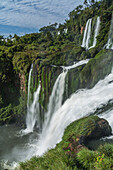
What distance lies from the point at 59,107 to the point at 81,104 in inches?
85.3

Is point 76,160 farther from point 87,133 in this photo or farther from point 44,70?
point 44,70

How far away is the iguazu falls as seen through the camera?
13.0ft

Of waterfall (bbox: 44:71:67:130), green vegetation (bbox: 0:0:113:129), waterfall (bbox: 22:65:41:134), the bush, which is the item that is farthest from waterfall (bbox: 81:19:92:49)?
the bush

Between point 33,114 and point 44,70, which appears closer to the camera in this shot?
point 44,70

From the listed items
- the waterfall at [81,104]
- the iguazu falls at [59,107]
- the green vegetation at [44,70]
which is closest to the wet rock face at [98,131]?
the iguazu falls at [59,107]

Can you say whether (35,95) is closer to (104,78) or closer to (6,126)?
(6,126)

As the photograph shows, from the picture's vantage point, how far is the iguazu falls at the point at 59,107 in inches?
156

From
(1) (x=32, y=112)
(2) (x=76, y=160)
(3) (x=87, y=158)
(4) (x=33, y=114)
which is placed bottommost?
(4) (x=33, y=114)

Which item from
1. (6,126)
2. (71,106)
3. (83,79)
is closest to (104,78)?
(83,79)

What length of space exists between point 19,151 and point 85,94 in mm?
5718

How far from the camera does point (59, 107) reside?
30.5 ft

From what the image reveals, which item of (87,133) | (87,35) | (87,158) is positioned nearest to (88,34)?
(87,35)

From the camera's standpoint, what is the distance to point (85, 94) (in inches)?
326

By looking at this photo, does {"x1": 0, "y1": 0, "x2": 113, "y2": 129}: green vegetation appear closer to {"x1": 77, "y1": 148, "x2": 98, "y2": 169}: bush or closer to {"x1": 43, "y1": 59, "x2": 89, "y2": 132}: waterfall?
{"x1": 43, "y1": 59, "x2": 89, "y2": 132}: waterfall
